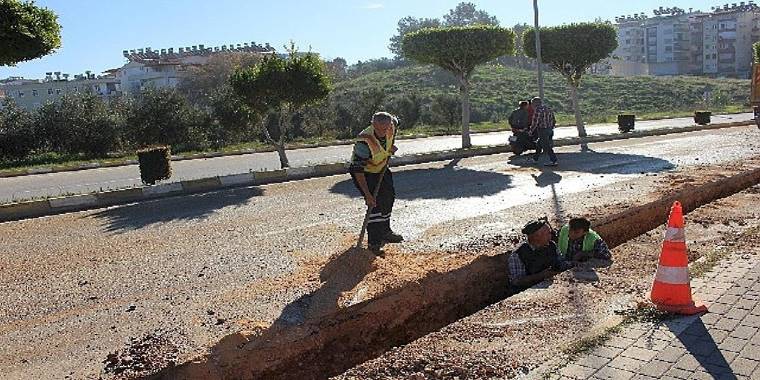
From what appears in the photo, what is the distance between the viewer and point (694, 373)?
11.3 ft

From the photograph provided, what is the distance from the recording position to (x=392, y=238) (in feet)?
23.6

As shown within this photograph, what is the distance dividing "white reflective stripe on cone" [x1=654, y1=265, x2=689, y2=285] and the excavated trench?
198 cm

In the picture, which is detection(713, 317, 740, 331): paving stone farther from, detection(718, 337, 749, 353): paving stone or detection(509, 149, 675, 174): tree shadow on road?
detection(509, 149, 675, 174): tree shadow on road

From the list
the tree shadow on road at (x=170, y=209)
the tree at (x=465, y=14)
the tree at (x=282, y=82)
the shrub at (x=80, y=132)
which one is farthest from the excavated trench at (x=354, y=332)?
the tree at (x=465, y=14)

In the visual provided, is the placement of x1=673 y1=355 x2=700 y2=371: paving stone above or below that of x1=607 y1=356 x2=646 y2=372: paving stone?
below

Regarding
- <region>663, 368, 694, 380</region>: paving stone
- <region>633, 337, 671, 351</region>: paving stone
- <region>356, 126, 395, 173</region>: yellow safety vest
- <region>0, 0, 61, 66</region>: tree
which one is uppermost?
<region>0, 0, 61, 66</region>: tree

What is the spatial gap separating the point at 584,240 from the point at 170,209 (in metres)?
6.54

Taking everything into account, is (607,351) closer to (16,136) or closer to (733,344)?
(733,344)

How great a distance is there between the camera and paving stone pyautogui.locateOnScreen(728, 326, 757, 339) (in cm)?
389

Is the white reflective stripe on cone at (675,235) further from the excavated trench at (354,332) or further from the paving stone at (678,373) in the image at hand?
the excavated trench at (354,332)

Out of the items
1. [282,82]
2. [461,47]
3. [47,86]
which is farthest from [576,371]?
[47,86]

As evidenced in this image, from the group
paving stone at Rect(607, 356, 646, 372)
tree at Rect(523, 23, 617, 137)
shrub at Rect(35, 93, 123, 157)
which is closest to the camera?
paving stone at Rect(607, 356, 646, 372)

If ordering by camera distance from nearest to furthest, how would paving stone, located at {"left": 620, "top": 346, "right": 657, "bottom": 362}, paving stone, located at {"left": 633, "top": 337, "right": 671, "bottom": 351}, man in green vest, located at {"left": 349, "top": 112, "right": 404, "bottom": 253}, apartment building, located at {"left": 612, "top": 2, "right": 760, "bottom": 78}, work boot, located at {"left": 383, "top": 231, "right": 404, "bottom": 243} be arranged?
paving stone, located at {"left": 620, "top": 346, "right": 657, "bottom": 362} → paving stone, located at {"left": 633, "top": 337, "right": 671, "bottom": 351} → man in green vest, located at {"left": 349, "top": 112, "right": 404, "bottom": 253} → work boot, located at {"left": 383, "top": 231, "right": 404, "bottom": 243} → apartment building, located at {"left": 612, "top": 2, "right": 760, "bottom": 78}

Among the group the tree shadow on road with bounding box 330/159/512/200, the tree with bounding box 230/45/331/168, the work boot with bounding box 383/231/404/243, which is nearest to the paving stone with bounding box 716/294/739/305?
the work boot with bounding box 383/231/404/243
